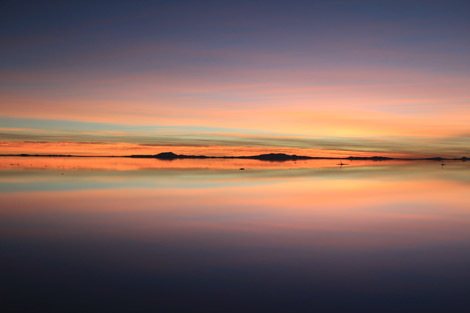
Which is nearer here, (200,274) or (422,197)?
(200,274)

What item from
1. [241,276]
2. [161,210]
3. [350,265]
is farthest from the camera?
[161,210]

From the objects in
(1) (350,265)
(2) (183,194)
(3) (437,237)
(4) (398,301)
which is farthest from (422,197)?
(4) (398,301)

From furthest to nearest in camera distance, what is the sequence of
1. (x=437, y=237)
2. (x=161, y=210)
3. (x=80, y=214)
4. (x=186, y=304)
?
(x=161, y=210) < (x=80, y=214) < (x=437, y=237) < (x=186, y=304)

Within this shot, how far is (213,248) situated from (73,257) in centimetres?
257

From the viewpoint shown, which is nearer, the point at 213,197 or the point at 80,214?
the point at 80,214

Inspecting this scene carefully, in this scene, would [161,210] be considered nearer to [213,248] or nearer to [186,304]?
[213,248]

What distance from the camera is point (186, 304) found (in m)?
4.91

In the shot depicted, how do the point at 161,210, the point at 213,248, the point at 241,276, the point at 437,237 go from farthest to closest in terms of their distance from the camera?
the point at 161,210
the point at 437,237
the point at 213,248
the point at 241,276

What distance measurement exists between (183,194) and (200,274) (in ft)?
36.0

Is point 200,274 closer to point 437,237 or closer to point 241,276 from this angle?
point 241,276

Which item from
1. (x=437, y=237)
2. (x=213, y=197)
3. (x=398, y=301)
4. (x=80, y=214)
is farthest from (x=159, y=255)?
(x=213, y=197)

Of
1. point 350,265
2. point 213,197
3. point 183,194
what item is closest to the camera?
point 350,265

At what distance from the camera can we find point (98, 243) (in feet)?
25.9

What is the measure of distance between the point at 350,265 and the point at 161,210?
723 centimetres
